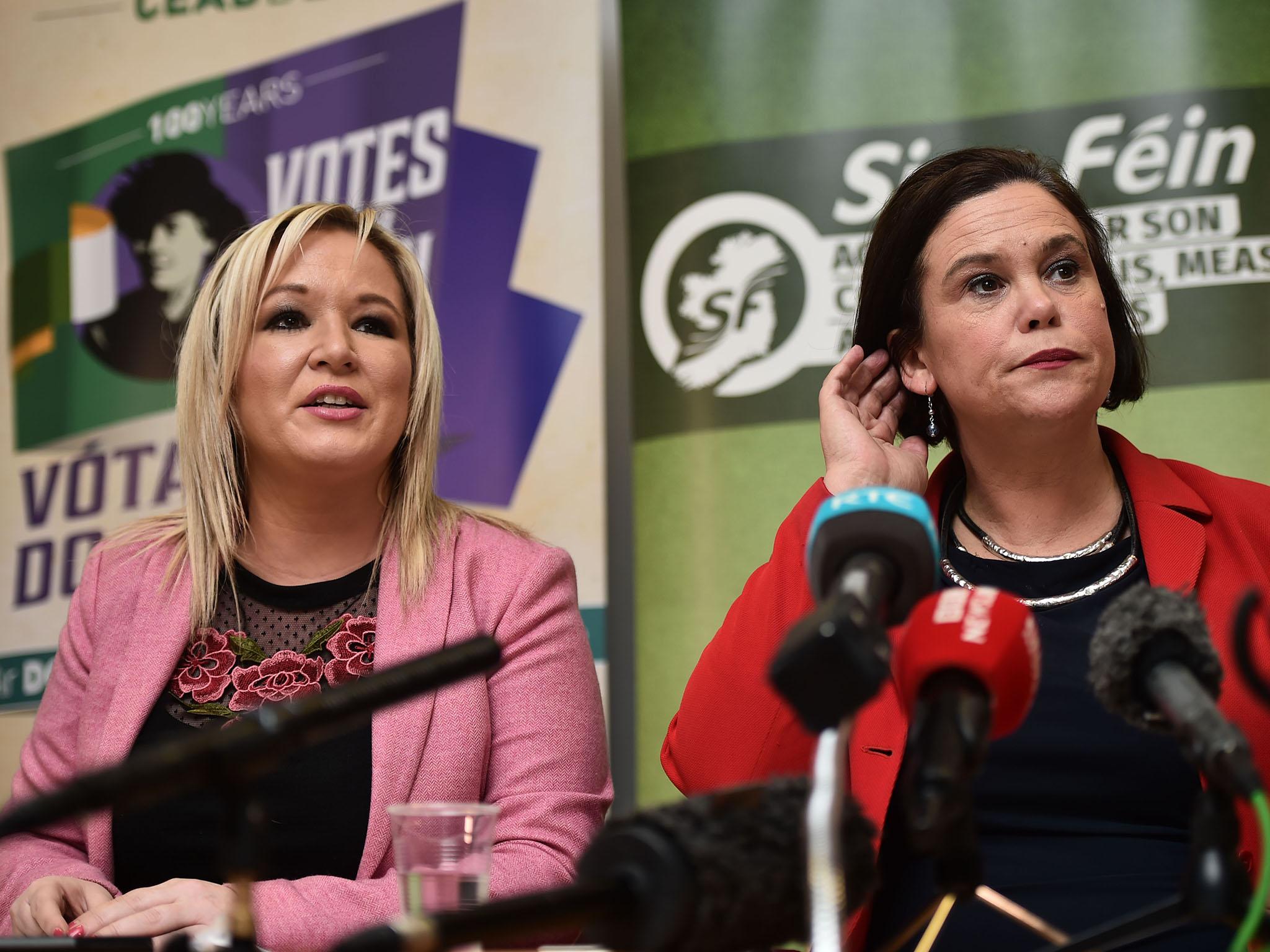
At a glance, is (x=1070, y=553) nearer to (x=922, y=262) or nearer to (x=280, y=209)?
(x=922, y=262)

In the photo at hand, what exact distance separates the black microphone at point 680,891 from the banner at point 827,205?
2089 millimetres

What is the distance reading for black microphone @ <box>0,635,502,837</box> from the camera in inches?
28.4

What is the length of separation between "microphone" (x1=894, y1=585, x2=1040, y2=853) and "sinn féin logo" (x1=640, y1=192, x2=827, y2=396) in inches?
81.4

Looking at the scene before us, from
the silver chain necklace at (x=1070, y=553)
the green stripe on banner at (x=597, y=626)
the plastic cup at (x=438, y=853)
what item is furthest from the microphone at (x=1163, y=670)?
the green stripe on banner at (x=597, y=626)

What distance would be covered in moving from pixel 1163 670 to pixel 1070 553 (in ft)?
3.49

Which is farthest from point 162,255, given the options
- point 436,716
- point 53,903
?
point 53,903

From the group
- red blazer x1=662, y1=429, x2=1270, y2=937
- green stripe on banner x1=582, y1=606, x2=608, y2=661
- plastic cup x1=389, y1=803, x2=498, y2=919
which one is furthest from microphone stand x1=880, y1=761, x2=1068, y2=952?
green stripe on banner x1=582, y1=606, x2=608, y2=661

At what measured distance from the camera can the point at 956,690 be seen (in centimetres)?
82

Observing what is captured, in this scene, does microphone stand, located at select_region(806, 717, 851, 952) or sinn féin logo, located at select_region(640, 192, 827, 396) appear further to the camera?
sinn féin logo, located at select_region(640, 192, 827, 396)

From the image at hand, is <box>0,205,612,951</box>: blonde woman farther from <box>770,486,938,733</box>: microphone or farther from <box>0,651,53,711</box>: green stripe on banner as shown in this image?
<box>0,651,53,711</box>: green stripe on banner

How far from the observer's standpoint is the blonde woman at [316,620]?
6.08ft

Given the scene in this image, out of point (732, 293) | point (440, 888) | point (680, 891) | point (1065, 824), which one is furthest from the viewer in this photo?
point (732, 293)

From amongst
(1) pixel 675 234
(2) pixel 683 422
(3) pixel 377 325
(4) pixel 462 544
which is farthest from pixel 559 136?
(4) pixel 462 544

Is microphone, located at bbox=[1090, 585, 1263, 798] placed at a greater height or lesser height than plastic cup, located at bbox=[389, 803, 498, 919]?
→ greater
